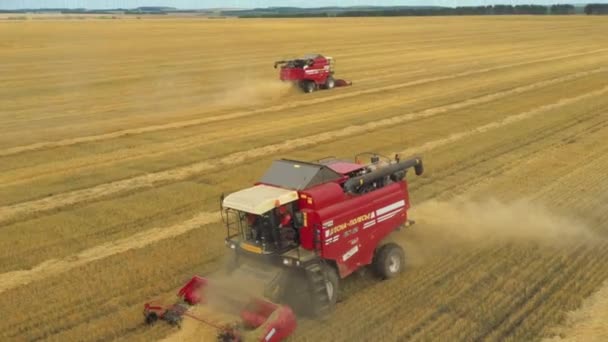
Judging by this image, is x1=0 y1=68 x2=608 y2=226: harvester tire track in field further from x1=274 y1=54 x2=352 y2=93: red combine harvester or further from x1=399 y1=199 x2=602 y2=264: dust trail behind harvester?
x1=274 y1=54 x2=352 y2=93: red combine harvester

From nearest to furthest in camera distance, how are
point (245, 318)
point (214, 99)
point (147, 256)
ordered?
point (245, 318) → point (147, 256) → point (214, 99)

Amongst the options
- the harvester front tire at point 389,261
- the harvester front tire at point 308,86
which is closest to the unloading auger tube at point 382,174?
the harvester front tire at point 389,261

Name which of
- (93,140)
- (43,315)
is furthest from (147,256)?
(93,140)

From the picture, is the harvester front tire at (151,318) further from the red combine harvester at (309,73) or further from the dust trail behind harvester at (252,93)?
the red combine harvester at (309,73)

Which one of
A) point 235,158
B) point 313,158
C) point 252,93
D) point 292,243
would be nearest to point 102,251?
point 292,243

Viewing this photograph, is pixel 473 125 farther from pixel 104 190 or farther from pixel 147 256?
pixel 147 256

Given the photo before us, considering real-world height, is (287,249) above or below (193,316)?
above

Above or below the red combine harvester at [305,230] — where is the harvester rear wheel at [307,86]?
below
